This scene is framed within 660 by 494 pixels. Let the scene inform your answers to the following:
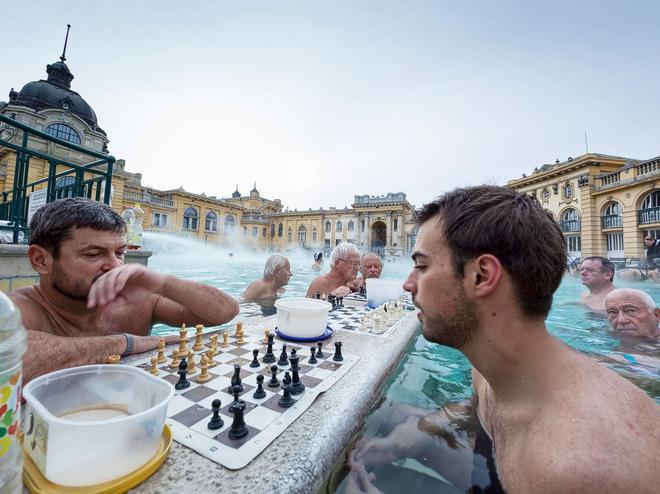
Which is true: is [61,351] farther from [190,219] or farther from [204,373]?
[190,219]

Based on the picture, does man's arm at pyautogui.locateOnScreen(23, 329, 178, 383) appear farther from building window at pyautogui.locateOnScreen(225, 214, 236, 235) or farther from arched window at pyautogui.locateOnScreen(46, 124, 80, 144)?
building window at pyautogui.locateOnScreen(225, 214, 236, 235)

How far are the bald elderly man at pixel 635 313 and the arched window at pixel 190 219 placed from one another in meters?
36.0

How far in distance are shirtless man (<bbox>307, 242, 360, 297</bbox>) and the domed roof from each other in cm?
2544

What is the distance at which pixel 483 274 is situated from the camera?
1136mm

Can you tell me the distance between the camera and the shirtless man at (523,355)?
0.81m

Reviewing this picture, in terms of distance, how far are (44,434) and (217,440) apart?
0.54 m

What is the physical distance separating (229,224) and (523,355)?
41150 mm

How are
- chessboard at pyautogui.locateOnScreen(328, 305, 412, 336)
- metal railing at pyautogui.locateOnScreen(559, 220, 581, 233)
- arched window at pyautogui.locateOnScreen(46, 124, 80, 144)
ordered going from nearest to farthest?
chessboard at pyautogui.locateOnScreen(328, 305, 412, 336) < arched window at pyautogui.locateOnScreen(46, 124, 80, 144) < metal railing at pyautogui.locateOnScreen(559, 220, 581, 233)

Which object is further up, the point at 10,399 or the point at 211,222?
the point at 211,222

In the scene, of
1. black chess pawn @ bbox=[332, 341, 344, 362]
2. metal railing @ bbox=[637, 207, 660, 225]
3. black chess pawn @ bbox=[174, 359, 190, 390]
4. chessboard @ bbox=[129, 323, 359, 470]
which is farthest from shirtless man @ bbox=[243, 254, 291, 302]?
metal railing @ bbox=[637, 207, 660, 225]

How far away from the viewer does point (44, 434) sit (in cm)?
82

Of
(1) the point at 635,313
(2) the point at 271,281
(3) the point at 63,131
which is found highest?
(3) the point at 63,131

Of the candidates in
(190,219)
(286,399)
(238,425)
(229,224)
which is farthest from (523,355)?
(229,224)

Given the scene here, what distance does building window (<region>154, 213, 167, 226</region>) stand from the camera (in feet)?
98.1
